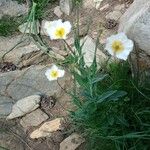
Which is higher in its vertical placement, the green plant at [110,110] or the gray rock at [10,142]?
the green plant at [110,110]

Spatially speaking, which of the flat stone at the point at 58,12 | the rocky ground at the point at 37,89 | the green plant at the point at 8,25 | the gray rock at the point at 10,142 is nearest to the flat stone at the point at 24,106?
the rocky ground at the point at 37,89

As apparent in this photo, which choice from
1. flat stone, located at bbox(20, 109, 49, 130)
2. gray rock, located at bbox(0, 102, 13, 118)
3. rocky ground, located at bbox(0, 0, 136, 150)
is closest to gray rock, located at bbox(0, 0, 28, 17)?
rocky ground, located at bbox(0, 0, 136, 150)

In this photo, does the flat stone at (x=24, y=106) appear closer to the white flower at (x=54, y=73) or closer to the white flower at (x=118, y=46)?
the white flower at (x=54, y=73)

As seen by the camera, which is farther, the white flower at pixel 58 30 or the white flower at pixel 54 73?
the white flower at pixel 54 73

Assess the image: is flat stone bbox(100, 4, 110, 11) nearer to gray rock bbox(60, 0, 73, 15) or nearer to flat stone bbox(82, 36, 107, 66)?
gray rock bbox(60, 0, 73, 15)

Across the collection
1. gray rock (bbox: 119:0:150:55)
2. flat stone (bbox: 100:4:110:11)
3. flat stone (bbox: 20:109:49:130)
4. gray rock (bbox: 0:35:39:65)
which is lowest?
flat stone (bbox: 20:109:49:130)

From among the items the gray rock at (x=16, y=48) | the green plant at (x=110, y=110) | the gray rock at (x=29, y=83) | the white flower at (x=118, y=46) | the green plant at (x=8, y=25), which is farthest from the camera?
the green plant at (x=8, y=25)

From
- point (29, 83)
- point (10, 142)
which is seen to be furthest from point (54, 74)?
point (29, 83)
